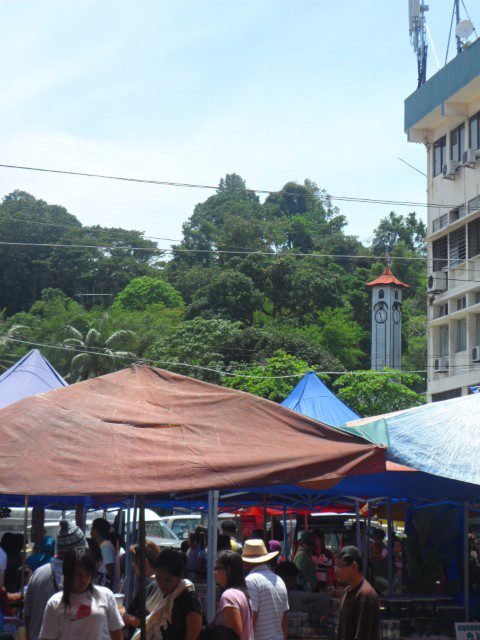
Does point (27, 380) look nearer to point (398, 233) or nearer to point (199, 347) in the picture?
point (199, 347)

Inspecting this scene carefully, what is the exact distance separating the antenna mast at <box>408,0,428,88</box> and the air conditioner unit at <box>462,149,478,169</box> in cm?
580

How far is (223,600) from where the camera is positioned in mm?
5941

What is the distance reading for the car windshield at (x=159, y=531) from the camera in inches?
950

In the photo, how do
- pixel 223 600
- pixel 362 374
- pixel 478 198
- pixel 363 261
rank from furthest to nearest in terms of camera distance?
pixel 363 261, pixel 362 374, pixel 478 198, pixel 223 600

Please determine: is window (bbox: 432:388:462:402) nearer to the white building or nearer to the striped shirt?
the white building

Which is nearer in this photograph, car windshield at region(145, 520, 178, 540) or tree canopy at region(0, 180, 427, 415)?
car windshield at region(145, 520, 178, 540)

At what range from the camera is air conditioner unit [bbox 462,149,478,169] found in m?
38.6

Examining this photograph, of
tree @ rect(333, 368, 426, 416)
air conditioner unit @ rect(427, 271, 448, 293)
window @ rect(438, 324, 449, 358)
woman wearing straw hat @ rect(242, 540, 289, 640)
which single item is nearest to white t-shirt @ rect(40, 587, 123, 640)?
woman wearing straw hat @ rect(242, 540, 289, 640)

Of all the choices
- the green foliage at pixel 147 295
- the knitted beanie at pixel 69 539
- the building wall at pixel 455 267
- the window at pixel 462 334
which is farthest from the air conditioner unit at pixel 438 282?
the green foliage at pixel 147 295

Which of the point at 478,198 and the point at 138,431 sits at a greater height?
the point at 478,198

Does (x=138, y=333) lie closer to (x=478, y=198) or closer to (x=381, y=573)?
(x=478, y=198)

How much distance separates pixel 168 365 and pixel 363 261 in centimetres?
3667

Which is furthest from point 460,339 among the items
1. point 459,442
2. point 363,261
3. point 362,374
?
point 363,261

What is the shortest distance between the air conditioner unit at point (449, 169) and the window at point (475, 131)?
41.9 inches
